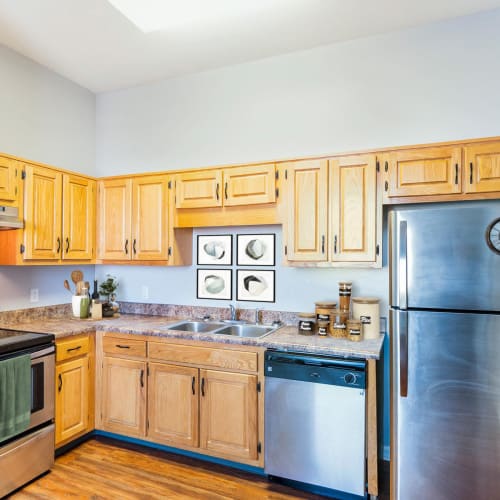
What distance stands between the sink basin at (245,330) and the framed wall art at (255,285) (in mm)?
241

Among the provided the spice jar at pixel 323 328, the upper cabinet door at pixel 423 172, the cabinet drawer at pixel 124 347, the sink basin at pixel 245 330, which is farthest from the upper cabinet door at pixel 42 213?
the upper cabinet door at pixel 423 172

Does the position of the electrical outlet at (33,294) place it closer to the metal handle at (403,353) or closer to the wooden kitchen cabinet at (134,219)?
the wooden kitchen cabinet at (134,219)

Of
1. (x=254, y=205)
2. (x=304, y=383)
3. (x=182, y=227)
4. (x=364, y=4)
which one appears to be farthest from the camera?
(x=182, y=227)

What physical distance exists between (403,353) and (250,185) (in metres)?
1.58

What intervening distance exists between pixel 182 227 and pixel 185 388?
1269 millimetres

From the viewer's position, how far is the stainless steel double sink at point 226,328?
9.82 feet

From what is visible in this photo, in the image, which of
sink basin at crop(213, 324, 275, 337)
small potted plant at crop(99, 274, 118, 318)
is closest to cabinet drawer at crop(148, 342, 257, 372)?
sink basin at crop(213, 324, 275, 337)

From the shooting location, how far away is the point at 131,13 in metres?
2.54

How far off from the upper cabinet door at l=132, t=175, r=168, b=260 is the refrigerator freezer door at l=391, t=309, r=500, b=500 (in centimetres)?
195

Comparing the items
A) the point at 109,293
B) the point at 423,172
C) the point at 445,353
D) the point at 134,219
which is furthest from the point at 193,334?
the point at 423,172

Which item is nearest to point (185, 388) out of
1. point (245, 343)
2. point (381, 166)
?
point (245, 343)

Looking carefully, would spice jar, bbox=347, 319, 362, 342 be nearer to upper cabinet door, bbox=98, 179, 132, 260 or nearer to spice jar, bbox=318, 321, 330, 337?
spice jar, bbox=318, 321, 330, 337

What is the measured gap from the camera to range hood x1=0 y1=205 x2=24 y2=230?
2.55 metres

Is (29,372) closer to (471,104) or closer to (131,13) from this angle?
(131,13)
